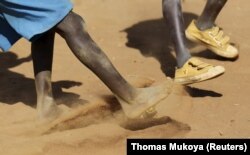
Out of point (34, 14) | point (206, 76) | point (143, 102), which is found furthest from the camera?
point (206, 76)

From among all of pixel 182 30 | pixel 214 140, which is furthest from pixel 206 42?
pixel 214 140

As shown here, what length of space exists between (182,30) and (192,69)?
1.29 feet

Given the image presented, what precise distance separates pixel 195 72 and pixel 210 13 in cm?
95

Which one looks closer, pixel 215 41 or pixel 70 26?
pixel 70 26

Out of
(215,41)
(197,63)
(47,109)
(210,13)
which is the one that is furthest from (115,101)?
(210,13)

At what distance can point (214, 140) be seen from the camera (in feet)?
11.9

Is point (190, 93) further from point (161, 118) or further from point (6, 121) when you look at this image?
point (6, 121)

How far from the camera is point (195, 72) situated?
4.30 metres

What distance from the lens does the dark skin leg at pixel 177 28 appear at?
453 cm

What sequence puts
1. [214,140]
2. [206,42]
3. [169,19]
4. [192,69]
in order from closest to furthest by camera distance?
[214,140] < [192,69] < [169,19] < [206,42]

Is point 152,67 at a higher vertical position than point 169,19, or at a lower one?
lower

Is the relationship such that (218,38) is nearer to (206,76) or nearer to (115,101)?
(206,76)

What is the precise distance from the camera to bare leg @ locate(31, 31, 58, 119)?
402 centimetres

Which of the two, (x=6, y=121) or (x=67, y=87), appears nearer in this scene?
(x=6, y=121)
